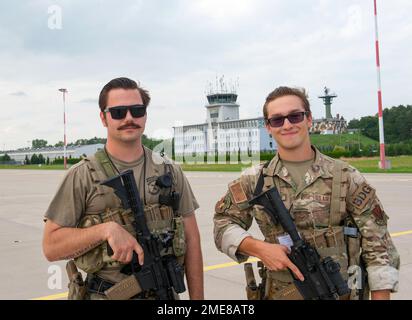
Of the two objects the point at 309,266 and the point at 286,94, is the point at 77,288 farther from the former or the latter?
the point at 286,94

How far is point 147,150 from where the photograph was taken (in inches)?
102

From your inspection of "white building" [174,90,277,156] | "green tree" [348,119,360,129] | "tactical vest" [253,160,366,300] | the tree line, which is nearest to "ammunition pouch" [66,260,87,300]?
"tactical vest" [253,160,366,300]

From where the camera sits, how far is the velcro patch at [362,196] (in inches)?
88.9

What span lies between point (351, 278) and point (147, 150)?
1.25 m

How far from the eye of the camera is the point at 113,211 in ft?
7.58

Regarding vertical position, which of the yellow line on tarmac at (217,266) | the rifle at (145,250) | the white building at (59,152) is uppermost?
the white building at (59,152)

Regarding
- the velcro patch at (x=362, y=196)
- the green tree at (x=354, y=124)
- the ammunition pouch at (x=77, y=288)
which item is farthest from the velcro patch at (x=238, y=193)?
the green tree at (x=354, y=124)

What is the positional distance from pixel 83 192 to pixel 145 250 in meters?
0.43

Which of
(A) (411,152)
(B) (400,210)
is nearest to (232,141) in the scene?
(A) (411,152)

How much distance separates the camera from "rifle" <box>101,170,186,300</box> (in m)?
2.20

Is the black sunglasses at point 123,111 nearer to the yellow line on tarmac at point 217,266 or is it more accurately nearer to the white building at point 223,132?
the yellow line on tarmac at point 217,266

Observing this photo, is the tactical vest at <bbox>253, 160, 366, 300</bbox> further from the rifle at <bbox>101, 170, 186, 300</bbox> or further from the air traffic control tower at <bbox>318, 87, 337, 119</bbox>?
the air traffic control tower at <bbox>318, 87, 337, 119</bbox>

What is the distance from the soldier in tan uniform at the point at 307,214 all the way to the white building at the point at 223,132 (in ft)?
257

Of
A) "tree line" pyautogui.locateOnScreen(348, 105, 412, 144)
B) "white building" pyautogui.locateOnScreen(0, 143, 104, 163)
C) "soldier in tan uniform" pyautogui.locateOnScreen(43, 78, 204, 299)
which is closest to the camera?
"soldier in tan uniform" pyautogui.locateOnScreen(43, 78, 204, 299)
